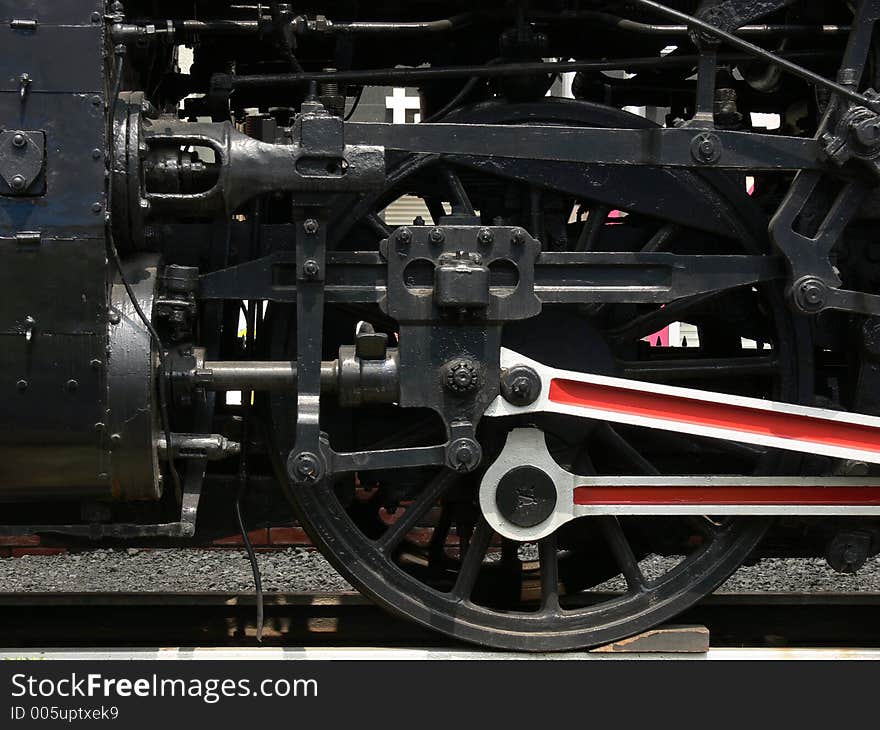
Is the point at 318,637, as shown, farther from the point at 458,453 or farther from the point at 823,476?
the point at 823,476

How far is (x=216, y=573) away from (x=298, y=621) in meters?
1.62

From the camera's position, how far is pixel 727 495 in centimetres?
356

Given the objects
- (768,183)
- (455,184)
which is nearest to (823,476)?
(768,183)

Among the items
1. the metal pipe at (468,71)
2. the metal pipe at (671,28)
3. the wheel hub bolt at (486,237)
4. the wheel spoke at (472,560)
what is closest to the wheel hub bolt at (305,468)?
the wheel spoke at (472,560)

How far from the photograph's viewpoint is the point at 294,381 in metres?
3.38

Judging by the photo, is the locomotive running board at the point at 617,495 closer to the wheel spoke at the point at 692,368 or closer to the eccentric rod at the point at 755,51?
the wheel spoke at the point at 692,368

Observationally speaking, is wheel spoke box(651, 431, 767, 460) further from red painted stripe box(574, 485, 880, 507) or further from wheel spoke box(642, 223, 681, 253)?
wheel spoke box(642, 223, 681, 253)

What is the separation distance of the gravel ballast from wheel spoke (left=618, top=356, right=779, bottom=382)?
1635 mm

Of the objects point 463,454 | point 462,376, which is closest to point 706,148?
point 462,376

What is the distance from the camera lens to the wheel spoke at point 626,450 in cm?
377

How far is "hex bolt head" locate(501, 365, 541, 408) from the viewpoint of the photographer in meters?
3.39

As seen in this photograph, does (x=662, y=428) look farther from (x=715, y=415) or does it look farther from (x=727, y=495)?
(x=727, y=495)

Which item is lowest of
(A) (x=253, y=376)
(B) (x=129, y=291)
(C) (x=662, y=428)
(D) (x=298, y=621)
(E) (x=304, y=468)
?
(D) (x=298, y=621)

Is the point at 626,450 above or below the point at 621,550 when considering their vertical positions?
above
